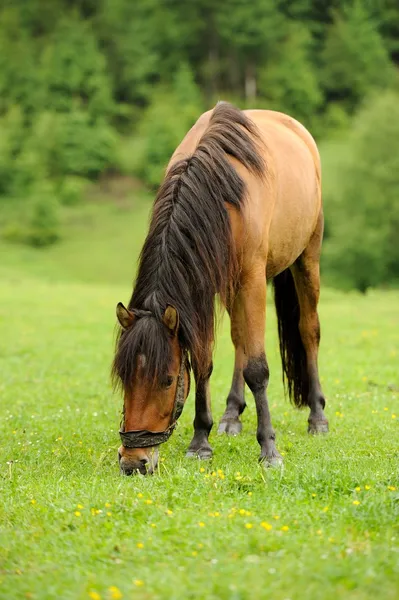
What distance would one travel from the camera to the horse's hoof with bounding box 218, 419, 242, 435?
7.68 metres

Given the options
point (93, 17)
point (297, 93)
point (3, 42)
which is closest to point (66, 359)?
point (297, 93)

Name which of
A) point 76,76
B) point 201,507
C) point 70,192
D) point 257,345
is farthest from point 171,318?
point 76,76

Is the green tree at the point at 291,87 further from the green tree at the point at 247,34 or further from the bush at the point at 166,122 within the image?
the bush at the point at 166,122

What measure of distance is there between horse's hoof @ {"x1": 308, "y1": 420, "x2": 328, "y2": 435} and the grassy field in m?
0.09

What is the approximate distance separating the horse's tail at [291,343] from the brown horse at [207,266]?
1.21 feet

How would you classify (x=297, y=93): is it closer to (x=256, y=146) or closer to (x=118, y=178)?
Result: (x=118, y=178)

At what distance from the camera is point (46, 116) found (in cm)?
5881

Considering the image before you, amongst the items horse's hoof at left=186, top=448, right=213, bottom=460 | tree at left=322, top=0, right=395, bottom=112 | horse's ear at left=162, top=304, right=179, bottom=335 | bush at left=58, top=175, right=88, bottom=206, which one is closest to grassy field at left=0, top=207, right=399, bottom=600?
horse's hoof at left=186, top=448, right=213, bottom=460

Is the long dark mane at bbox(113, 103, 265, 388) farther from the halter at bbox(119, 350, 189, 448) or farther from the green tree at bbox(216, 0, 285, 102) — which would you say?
the green tree at bbox(216, 0, 285, 102)

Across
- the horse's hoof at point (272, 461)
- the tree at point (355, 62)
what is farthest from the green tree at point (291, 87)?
the horse's hoof at point (272, 461)

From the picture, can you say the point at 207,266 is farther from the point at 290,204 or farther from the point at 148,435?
the point at 290,204

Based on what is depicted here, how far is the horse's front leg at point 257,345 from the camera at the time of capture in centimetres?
622

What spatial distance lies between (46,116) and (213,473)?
56310 millimetres

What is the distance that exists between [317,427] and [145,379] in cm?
272
